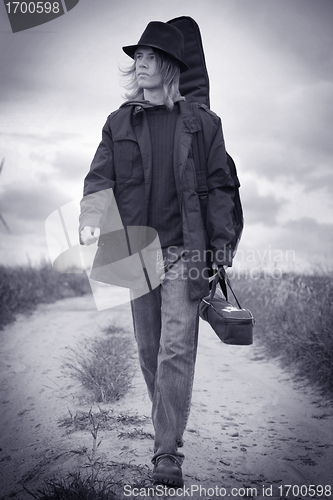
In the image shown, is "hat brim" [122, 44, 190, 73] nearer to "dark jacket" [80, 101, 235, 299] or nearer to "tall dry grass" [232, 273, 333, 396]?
"dark jacket" [80, 101, 235, 299]

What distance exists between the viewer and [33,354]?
548 cm

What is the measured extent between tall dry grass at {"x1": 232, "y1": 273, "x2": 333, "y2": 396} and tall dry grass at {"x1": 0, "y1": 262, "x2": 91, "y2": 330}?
10.4ft

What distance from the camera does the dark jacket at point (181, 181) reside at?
2590 mm

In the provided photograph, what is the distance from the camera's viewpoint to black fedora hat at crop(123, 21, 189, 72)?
2730mm

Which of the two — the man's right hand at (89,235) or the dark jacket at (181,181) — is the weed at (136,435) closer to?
→ the dark jacket at (181,181)

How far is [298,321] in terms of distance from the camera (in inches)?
189

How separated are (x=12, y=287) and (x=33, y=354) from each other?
2306mm

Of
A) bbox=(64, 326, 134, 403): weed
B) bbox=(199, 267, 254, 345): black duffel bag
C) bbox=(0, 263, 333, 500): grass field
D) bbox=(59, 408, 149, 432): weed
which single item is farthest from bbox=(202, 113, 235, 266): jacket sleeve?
bbox=(64, 326, 134, 403): weed

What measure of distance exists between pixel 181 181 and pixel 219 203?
25 centimetres

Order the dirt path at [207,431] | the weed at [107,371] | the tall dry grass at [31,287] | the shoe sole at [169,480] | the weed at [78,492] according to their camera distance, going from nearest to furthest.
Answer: the weed at [78,492]
the shoe sole at [169,480]
the dirt path at [207,431]
the weed at [107,371]
the tall dry grass at [31,287]

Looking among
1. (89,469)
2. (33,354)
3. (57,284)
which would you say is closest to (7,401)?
(33,354)

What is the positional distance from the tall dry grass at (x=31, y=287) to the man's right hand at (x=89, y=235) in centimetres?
420

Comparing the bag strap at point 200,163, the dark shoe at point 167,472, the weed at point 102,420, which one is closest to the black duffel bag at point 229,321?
the bag strap at point 200,163

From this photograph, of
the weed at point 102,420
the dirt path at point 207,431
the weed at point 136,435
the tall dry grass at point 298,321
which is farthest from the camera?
the tall dry grass at point 298,321
